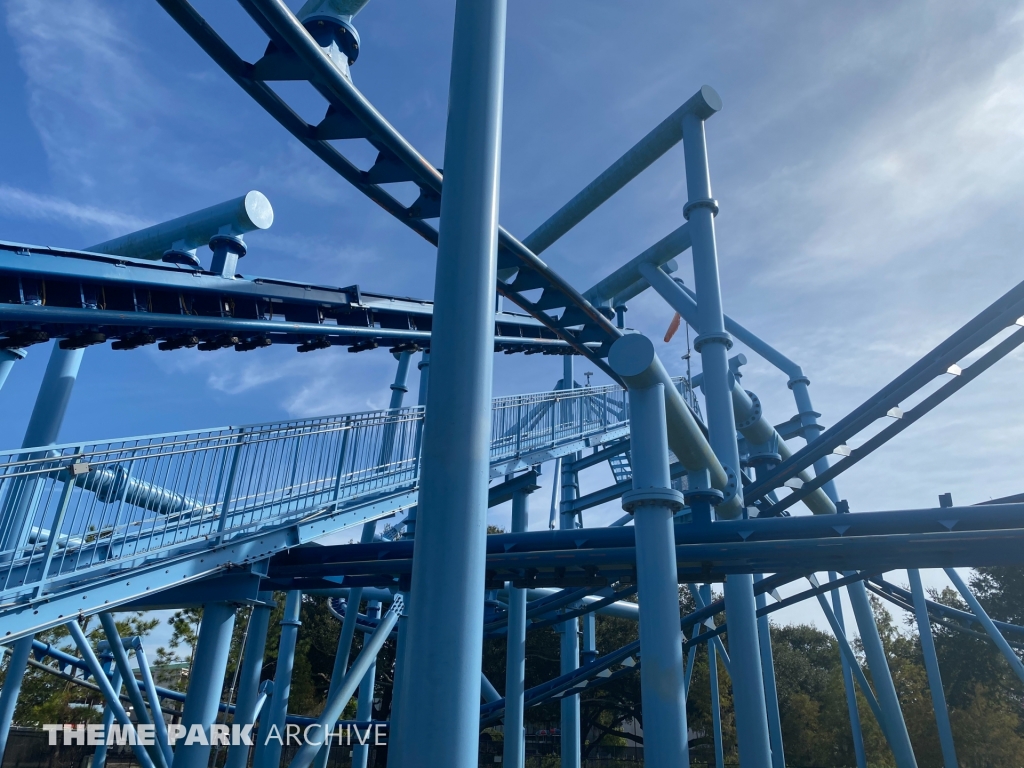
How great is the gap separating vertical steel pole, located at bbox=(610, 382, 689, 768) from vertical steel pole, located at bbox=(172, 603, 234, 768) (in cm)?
527

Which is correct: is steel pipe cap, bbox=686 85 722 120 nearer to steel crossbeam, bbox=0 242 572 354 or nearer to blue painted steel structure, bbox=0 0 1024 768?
blue painted steel structure, bbox=0 0 1024 768

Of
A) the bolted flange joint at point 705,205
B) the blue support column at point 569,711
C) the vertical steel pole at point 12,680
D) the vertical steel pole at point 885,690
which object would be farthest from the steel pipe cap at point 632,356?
the blue support column at point 569,711

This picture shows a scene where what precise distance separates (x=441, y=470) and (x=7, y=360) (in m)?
8.33

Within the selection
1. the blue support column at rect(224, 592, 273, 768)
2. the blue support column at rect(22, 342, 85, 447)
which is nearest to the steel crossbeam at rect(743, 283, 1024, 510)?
the blue support column at rect(224, 592, 273, 768)

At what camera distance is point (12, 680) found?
9.55 m

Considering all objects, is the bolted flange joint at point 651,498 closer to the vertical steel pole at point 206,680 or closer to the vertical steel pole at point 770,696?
the vertical steel pole at point 206,680

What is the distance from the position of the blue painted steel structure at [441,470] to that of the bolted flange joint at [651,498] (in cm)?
2

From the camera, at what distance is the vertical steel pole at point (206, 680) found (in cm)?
732

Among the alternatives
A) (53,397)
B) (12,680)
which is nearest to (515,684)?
(12,680)

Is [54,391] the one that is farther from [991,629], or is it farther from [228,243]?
[991,629]

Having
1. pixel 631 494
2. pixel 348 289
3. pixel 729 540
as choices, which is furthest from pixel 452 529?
pixel 348 289

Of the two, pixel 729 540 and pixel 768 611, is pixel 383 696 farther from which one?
pixel 729 540

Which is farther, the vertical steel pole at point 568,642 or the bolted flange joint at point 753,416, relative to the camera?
the vertical steel pole at point 568,642

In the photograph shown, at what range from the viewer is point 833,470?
25.4ft
